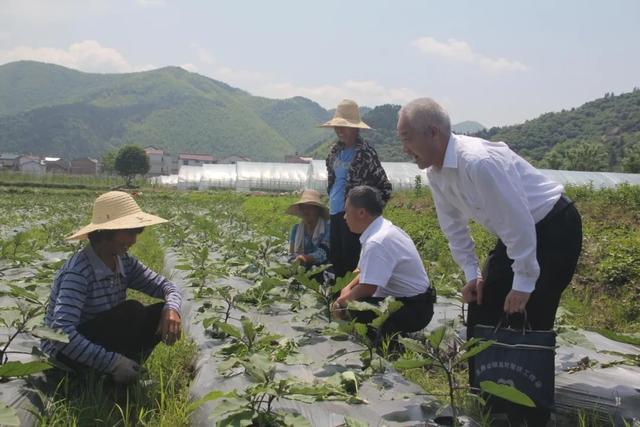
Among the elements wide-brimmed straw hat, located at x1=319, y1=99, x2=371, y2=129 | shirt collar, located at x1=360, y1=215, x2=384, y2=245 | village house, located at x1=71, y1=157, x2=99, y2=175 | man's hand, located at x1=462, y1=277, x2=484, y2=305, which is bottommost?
village house, located at x1=71, y1=157, x2=99, y2=175

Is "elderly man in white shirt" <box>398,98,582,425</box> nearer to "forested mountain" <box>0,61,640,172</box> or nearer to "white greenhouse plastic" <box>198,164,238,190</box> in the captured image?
"white greenhouse plastic" <box>198,164,238,190</box>

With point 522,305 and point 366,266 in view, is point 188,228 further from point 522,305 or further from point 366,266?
point 522,305

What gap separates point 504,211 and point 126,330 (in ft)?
5.51

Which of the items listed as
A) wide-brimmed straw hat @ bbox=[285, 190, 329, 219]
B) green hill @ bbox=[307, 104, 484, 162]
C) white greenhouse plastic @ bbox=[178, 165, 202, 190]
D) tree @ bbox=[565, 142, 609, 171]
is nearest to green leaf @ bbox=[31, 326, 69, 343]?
wide-brimmed straw hat @ bbox=[285, 190, 329, 219]

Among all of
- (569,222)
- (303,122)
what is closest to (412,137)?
(569,222)

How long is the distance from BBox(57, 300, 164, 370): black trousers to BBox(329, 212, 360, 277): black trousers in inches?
67.8

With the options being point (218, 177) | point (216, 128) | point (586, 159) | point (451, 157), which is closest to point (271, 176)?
point (218, 177)

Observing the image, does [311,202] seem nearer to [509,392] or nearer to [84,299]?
[84,299]

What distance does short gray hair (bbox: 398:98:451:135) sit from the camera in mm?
2166

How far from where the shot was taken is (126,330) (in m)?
2.52

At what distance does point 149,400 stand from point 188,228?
20.0 ft

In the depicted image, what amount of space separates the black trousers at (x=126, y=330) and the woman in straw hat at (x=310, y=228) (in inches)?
78.5

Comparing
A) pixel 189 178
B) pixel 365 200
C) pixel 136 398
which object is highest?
pixel 365 200

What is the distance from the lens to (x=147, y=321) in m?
2.62
